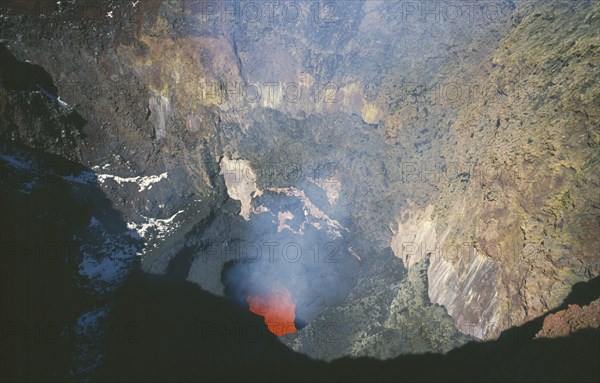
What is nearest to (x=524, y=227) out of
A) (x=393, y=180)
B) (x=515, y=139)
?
(x=515, y=139)

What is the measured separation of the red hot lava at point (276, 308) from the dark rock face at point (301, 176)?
24.3 inches

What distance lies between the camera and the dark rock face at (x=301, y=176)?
13508mm

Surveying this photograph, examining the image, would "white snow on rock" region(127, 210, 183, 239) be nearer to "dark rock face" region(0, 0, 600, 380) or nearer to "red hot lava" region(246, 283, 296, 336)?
"dark rock face" region(0, 0, 600, 380)

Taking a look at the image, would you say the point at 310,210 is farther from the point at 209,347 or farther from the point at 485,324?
the point at 485,324

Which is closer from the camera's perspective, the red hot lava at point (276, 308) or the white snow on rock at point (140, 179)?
the red hot lava at point (276, 308)

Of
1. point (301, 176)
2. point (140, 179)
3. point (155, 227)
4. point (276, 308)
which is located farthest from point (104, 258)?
point (301, 176)

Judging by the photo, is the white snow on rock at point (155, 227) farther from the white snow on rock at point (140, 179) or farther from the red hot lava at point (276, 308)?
the red hot lava at point (276, 308)

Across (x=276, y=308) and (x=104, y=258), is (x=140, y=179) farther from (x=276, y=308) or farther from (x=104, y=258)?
(x=276, y=308)

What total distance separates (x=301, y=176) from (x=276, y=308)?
8.34 meters

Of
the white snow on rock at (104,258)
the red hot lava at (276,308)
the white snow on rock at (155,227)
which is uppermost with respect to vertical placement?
the white snow on rock at (155,227)

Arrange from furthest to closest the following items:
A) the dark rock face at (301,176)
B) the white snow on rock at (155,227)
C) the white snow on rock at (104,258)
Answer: the white snow on rock at (155,227) < the white snow on rock at (104,258) < the dark rock face at (301,176)

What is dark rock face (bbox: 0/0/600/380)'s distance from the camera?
44.3 ft

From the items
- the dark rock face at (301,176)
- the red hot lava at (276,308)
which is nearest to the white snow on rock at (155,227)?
the dark rock face at (301,176)

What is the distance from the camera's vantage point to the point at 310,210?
936 inches
